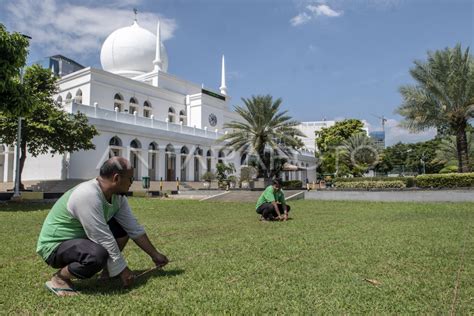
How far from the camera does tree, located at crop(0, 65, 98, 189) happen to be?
18.4m

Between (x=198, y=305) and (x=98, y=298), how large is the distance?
2.96 ft

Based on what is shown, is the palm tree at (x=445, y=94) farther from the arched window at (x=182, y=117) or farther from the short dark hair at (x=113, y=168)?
the arched window at (x=182, y=117)

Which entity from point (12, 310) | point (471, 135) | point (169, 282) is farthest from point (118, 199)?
point (471, 135)

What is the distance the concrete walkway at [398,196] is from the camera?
1786cm

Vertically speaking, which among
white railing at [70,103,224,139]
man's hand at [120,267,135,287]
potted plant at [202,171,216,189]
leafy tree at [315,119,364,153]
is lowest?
man's hand at [120,267,135,287]

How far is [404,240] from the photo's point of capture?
657 centimetres

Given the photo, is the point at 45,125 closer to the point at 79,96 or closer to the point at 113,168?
the point at 79,96

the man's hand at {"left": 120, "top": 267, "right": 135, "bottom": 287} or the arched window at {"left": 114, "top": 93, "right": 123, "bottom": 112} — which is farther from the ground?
the arched window at {"left": 114, "top": 93, "right": 123, "bottom": 112}

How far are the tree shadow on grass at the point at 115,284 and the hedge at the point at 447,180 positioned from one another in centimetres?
1840

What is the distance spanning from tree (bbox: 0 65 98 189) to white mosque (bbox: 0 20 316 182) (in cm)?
516

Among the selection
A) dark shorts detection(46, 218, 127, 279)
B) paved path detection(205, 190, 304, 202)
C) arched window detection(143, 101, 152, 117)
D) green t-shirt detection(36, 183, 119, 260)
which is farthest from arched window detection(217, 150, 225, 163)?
dark shorts detection(46, 218, 127, 279)

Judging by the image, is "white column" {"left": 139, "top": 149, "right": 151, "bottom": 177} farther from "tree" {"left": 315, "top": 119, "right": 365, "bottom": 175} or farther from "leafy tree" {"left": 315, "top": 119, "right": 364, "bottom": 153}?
"leafy tree" {"left": 315, "top": 119, "right": 364, "bottom": 153}

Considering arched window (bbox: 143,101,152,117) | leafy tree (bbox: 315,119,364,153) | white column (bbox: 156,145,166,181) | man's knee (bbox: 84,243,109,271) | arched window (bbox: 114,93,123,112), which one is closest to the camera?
man's knee (bbox: 84,243,109,271)

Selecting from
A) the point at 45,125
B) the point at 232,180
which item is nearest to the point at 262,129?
the point at 232,180
